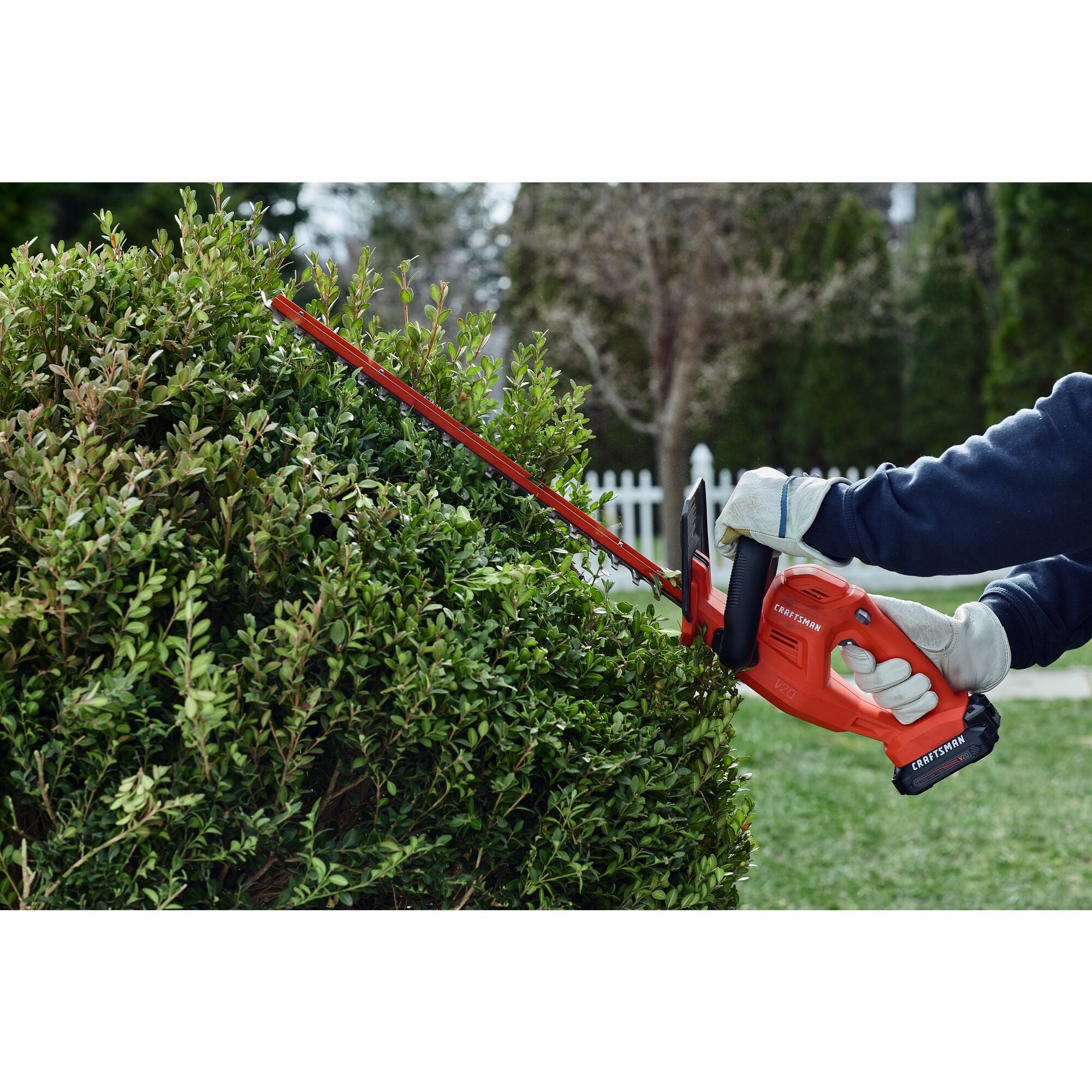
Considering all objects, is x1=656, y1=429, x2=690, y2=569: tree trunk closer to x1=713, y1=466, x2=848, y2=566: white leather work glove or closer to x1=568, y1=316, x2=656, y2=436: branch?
x1=568, y1=316, x2=656, y2=436: branch

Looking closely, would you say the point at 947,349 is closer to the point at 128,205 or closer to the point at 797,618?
the point at 128,205

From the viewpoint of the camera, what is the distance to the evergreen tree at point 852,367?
14078 millimetres

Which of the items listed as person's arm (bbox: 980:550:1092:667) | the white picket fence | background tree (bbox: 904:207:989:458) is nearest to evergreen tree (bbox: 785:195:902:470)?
background tree (bbox: 904:207:989:458)

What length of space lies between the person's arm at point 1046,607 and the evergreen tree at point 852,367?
12.3 m

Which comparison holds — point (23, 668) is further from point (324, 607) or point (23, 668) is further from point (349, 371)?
point (349, 371)

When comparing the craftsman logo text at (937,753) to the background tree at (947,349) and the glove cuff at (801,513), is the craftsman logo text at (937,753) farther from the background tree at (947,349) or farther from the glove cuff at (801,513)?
the background tree at (947,349)

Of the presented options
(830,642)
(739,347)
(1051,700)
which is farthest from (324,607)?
(739,347)

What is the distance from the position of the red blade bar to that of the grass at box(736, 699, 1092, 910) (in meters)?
1.72

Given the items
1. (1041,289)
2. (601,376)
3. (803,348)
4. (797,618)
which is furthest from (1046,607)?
(803,348)

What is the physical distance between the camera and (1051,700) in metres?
6.76

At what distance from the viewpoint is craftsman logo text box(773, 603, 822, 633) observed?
6.84 ft

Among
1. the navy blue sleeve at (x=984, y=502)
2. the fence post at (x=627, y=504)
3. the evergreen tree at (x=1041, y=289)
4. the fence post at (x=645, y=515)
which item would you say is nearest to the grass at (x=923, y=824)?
the navy blue sleeve at (x=984, y=502)

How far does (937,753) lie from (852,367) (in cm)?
1341

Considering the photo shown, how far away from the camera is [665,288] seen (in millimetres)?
12516
